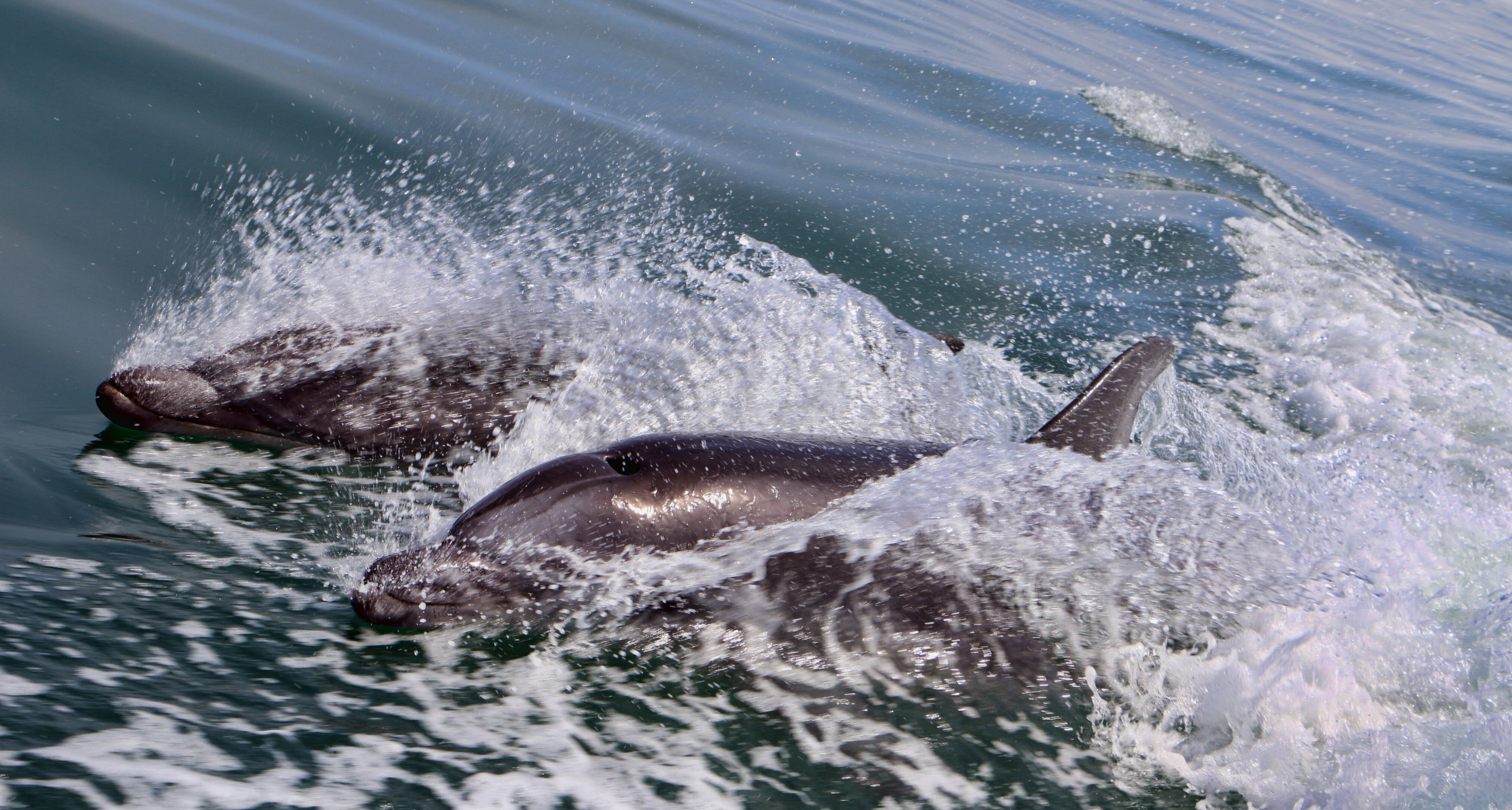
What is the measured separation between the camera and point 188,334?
17.4 feet

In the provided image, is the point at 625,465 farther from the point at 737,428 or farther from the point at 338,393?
the point at 338,393

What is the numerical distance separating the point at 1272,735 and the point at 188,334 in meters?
4.65

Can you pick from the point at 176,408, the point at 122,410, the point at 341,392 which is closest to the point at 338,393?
the point at 341,392

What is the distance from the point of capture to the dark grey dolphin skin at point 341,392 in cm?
459

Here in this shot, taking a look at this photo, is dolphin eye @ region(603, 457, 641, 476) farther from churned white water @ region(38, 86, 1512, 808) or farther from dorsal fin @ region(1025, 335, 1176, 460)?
dorsal fin @ region(1025, 335, 1176, 460)

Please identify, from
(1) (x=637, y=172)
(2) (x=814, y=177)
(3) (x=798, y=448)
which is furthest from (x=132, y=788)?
(2) (x=814, y=177)

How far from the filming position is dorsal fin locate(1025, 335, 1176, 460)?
4520 millimetres

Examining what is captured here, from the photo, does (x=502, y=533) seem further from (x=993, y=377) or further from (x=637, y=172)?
(x=637, y=172)

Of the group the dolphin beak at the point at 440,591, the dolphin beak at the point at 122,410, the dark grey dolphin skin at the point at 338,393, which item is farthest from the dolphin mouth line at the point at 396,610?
the dolphin beak at the point at 122,410

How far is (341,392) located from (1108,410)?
123 inches

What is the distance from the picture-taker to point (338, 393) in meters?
4.86

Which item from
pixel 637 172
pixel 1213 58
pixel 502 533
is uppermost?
pixel 1213 58

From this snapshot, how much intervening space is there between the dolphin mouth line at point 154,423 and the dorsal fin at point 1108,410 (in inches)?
118

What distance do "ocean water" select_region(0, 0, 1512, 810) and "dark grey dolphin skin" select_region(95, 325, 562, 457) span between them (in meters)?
0.12
